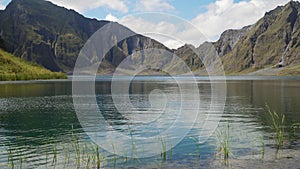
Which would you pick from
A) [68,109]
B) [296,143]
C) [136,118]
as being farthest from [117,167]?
[68,109]

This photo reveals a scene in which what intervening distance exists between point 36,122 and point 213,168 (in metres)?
34.2

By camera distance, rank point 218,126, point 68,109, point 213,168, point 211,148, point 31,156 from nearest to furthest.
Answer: point 213,168 < point 31,156 < point 211,148 < point 218,126 < point 68,109

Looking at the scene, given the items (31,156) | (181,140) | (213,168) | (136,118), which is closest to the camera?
(213,168)

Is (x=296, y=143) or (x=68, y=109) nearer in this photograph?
(x=296, y=143)

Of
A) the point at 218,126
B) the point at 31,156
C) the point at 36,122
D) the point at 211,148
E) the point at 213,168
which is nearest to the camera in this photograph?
the point at 213,168

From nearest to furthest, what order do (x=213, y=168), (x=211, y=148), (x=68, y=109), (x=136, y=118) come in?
1. (x=213, y=168)
2. (x=211, y=148)
3. (x=136, y=118)
4. (x=68, y=109)

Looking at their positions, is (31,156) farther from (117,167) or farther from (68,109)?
(68,109)

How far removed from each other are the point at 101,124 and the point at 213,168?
26.2 metres

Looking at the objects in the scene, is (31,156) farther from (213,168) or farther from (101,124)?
(101,124)

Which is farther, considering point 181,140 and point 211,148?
point 181,140

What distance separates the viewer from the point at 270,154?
31.2m

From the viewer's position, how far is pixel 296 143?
3544 cm

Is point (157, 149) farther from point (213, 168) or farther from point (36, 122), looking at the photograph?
point (36, 122)

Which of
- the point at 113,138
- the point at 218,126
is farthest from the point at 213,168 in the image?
the point at 218,126
